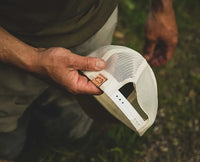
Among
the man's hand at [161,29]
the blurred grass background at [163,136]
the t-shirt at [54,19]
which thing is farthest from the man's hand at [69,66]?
the blurred grass background at [163,136]

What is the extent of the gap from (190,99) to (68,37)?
1.29 m

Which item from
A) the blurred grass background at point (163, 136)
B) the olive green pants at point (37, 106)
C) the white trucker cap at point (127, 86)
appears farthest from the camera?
the blurred grass background at point (163, 136)

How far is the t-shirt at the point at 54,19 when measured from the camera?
3.59ft

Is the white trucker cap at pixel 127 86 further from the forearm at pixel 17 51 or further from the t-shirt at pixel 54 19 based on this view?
the forearm at pixel 17 51

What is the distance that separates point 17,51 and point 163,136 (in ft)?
→ 4.20

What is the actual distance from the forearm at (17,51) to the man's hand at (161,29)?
28.1 inches

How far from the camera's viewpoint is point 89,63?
3.67 feet

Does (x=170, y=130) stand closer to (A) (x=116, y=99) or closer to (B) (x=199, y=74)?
(B) (x=199, y=74)

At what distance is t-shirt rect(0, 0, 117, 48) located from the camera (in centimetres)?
110

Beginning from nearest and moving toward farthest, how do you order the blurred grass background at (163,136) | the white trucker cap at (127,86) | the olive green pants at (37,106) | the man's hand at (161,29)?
the white trucker cap at (127,86) < the olive green pants at (37,106) < the man's hand at (161,29) < the blurred grass background at (163,136)

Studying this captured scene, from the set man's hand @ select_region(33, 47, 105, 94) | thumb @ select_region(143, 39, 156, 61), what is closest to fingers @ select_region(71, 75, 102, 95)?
man's hand @ select_region(33, 47, 105, 94)

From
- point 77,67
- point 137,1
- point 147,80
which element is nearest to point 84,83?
point 77,67

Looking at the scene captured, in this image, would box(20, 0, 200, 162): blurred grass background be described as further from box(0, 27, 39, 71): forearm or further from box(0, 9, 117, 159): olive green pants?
box(0, 27, 39, 71): forearm

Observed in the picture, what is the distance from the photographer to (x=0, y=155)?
5.64 ft
